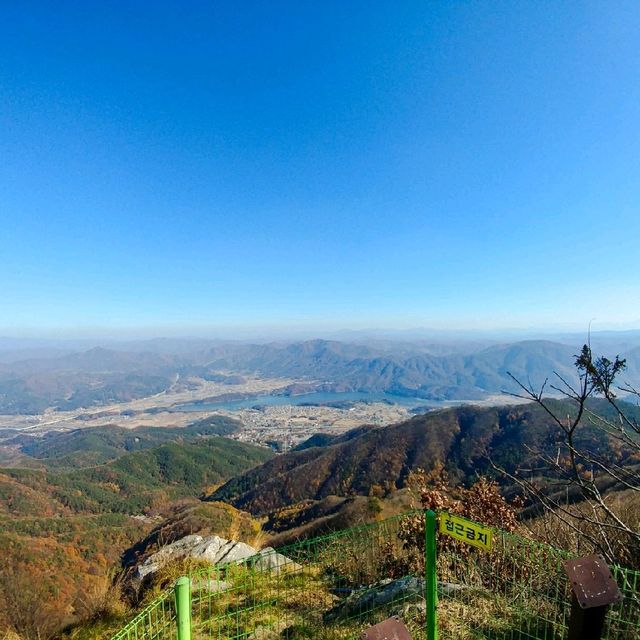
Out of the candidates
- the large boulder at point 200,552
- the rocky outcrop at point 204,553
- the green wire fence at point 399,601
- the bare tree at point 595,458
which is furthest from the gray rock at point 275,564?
the bare tree at point 595,458

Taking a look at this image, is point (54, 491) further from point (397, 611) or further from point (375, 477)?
point (397, 611)

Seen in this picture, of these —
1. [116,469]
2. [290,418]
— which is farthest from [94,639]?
[290,418]

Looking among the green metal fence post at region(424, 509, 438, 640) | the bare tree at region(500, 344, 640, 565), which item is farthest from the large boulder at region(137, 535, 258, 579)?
the bare tree at region(500, 344, 640, 565)

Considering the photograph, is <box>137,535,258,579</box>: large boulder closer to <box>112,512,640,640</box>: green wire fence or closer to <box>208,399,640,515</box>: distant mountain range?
<box>112,512,640,640</box>: green wire fence

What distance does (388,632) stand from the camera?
9.75ft

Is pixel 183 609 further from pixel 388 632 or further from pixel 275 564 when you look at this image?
pixel 275 564

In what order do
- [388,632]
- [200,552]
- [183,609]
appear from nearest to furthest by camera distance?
1. [183,609]
2. [388,632]
3. [200,552]

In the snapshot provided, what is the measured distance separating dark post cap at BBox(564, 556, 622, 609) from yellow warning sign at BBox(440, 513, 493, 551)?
1.82ft

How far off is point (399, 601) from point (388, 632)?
7.73ft

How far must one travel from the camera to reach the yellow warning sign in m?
3.14

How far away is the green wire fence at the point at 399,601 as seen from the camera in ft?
13.4

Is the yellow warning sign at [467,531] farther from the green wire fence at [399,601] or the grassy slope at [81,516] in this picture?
the grassy slope at [81,516]

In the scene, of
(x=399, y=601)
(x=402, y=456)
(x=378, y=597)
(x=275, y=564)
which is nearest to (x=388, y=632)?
(x=399, y=601)

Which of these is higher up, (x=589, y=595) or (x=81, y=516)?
(x=589, y=595)
